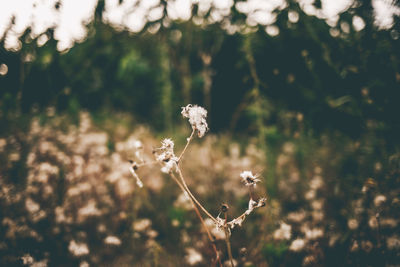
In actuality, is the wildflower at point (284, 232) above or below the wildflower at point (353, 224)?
above

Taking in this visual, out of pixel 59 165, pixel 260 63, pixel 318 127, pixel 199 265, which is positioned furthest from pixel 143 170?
pixel 318 127

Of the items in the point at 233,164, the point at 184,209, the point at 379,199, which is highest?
the point at 233,164

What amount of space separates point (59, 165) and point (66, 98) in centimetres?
108

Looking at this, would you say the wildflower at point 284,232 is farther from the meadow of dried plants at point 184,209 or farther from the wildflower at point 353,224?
the wildflower at point 353,224

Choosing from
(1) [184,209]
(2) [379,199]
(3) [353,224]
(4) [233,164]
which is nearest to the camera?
(2) [379,199]

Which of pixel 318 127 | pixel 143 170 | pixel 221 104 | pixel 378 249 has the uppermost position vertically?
pixel 221 104

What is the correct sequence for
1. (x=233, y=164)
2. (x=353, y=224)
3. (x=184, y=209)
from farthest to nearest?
1. (x=233, y=164)
2. (x=184, y=209)
3. (x=353, y=224)

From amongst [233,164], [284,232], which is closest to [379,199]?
[284,232]

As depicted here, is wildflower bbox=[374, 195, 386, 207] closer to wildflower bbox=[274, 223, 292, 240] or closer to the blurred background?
the blurred background

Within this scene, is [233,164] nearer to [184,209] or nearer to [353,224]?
[184,209]

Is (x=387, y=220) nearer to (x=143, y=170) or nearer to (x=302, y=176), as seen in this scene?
(x=302, y=176)

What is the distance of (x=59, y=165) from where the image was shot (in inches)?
96.3

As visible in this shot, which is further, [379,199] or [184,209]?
[184,209]

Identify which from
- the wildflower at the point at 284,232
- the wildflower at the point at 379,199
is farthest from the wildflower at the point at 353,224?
the wildflower at the point at 284,232
